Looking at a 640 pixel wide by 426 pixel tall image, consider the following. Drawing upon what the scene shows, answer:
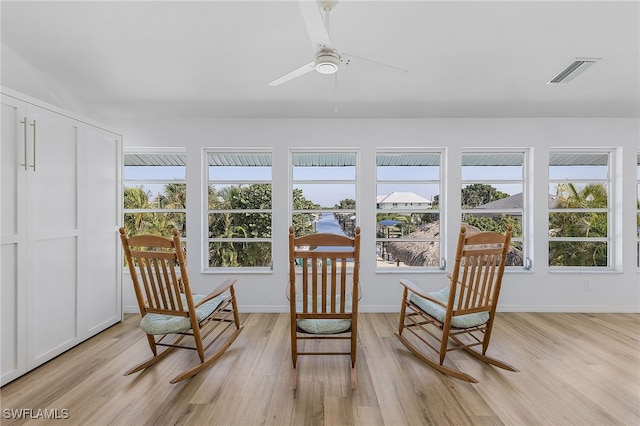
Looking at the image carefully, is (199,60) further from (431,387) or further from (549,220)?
(549,220)

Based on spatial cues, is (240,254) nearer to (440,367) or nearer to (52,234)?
(52,234)

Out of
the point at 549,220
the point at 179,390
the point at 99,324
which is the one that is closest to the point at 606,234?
the point at 549,220

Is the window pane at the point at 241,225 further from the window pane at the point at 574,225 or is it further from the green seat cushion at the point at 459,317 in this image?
the window pane at the point at 574,225

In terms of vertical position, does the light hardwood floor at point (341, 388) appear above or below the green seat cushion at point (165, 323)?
below

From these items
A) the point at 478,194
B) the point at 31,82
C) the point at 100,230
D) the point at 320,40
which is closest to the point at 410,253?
the point at 478,194

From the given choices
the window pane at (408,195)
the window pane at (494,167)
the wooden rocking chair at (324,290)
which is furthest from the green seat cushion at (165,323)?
the window pane at (494,167)

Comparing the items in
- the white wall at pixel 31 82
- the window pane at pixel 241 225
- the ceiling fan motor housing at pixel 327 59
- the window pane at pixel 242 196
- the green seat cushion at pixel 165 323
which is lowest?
the green seat cushion at pixel 165 323

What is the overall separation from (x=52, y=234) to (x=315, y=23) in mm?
2754

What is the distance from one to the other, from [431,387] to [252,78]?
3.28m

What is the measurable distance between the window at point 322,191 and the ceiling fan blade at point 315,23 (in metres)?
1.97

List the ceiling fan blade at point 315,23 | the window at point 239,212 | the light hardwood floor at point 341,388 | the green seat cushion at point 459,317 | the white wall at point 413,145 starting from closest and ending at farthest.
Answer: the ceiling fan blade at point 315,23, the light hardwood floor at point 341,388, the green seat cushion at point 459,317, the white wall at point 413,145, the window at point 239,212

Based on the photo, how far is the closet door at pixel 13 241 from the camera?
6.60 feet

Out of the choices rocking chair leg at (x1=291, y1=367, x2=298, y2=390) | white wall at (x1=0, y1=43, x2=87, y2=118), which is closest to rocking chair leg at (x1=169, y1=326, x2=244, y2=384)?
rocking chair leg at (x1=291, y1=367, x2=298, y2=390)

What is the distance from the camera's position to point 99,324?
284 centimetres
